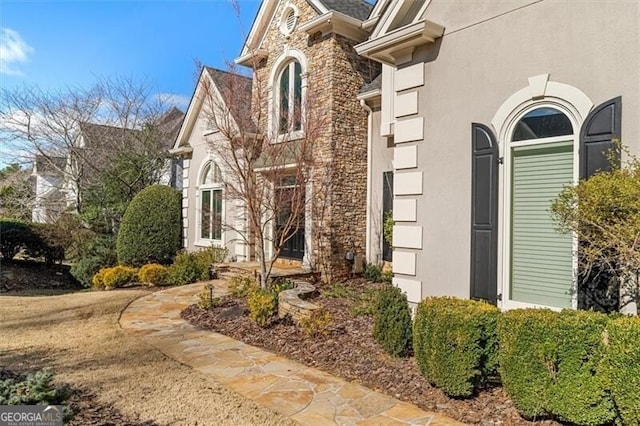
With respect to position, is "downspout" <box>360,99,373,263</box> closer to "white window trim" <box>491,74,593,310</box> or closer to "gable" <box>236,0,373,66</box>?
"gable" <box>236,0,373,66</box>

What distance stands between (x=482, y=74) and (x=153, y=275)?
10.9 metres

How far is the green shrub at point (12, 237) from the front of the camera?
632 inches

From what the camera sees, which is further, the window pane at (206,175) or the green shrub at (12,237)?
the green shrub at (12,237)

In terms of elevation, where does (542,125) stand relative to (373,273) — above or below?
above

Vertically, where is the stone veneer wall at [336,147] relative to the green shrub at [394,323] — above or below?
above

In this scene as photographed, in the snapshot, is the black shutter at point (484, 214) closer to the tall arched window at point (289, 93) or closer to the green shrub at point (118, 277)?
the tall arched window at point (289, 93)

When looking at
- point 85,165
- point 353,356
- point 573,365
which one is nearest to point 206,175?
point 85,165

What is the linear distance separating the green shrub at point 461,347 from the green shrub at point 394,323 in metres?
0.93

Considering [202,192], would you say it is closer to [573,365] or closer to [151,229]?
[151,229]

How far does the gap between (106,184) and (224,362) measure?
45.8 ft

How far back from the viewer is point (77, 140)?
17.7 meters

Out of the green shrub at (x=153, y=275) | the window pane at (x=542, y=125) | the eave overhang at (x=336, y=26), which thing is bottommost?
the green shrub at (x=153, y=275)

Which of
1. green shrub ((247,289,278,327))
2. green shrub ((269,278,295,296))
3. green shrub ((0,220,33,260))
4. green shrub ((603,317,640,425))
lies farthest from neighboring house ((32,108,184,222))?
green shrub ((603,317,640,425))

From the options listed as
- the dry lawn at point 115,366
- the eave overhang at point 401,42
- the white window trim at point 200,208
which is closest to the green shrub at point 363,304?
the dry lawn at point 115,366
